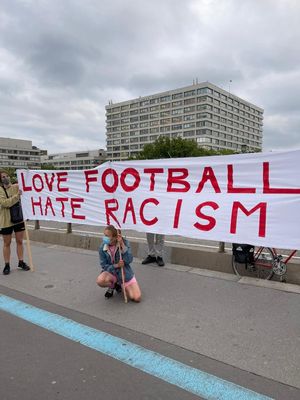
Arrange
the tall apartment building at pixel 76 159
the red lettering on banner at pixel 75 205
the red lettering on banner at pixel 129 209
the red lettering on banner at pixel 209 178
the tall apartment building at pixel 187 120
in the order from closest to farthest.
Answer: the red lettering on banner at pixel 209 178, the red lettering on banner at pixel 129 209, the red lettering on banner at pixel 75 205, the tall apartment building at pixel 187 120, the tall apartment building at pixel 76 159

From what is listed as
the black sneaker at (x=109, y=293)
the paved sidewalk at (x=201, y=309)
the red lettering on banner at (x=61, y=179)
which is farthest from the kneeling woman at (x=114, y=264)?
the red lettering on banner at (x=61, y=179)

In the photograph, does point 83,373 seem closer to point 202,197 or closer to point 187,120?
point 202,197

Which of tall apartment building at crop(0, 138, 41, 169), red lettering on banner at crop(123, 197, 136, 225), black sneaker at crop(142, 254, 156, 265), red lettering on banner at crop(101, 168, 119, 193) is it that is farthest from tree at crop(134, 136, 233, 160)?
tall apartment building at crop(0, 138, 41, 169)

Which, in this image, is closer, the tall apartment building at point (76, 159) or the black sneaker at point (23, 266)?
the black sneaker at point (23, 266)

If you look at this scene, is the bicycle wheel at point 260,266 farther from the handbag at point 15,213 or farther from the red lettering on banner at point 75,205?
the handbag at point 15,213

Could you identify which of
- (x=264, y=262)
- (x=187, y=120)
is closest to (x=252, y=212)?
(x=264, y=262)

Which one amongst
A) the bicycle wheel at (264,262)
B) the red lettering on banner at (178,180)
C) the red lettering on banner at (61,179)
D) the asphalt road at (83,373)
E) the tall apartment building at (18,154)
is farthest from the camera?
the tall apartment building at (18,154)

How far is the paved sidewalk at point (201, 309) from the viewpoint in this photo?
125 inches

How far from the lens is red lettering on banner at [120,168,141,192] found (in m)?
5.74

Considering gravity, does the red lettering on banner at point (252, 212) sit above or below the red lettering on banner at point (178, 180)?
below

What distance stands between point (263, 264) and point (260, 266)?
0.19 ft

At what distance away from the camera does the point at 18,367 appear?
300 centimetres

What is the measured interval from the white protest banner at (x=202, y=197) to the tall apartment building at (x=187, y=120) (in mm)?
112184

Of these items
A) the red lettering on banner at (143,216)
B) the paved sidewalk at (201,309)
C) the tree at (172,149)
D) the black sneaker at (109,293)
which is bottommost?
the paved sidewalk at (201,309)
